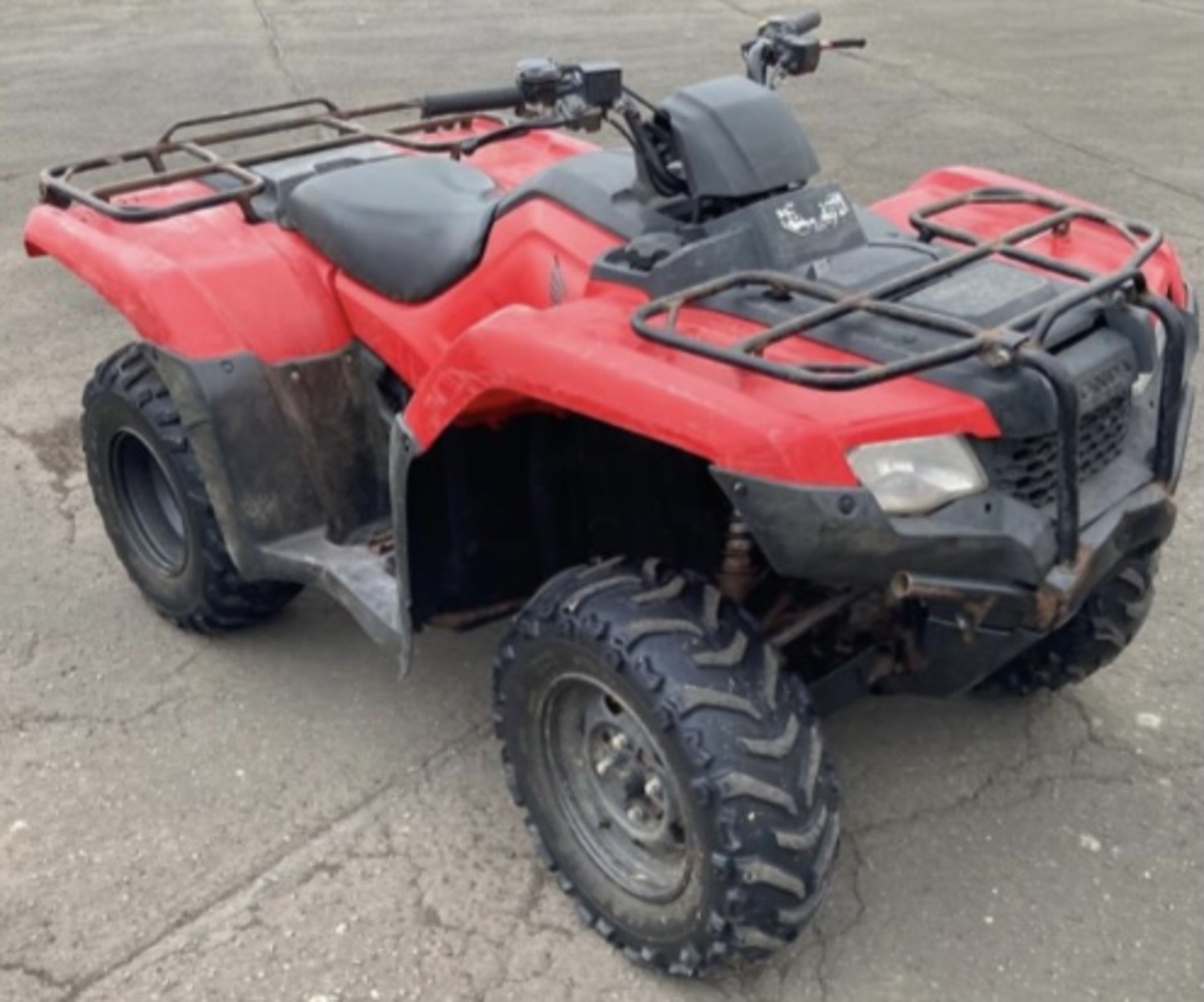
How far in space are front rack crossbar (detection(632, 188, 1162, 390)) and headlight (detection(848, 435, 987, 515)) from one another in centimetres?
12

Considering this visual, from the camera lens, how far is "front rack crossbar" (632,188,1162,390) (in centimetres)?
237

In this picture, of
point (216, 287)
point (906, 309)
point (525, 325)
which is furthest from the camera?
point (216, 287)

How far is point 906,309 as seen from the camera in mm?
2535

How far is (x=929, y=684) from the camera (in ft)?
9.43

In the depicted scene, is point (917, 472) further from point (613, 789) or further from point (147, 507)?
point (147, 507)

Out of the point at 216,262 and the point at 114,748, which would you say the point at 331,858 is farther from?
the point at 216,262

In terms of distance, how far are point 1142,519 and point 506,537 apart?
52.0 inches

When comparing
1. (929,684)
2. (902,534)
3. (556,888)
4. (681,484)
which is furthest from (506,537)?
(902,534)

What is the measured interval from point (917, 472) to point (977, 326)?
314mm

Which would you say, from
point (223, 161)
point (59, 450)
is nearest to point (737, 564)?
point (223, 161)

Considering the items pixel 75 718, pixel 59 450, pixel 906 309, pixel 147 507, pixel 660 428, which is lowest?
pixel 59 450

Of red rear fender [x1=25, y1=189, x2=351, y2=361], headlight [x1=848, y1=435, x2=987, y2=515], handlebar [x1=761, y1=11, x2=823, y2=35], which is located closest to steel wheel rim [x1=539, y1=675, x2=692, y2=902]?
headlight [x1=848, y1=435, x2=987, y2=515]

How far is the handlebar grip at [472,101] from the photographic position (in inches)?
132

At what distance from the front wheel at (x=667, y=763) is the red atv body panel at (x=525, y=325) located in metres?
0.40
